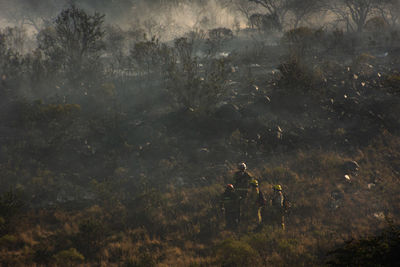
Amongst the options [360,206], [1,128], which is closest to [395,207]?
[360,206]

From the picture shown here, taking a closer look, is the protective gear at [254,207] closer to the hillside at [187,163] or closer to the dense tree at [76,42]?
the hillside at [187,163]

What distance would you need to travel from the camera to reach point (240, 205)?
6.33 meters

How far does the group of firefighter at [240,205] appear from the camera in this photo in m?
6.09

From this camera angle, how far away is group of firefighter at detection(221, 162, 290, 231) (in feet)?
20.0

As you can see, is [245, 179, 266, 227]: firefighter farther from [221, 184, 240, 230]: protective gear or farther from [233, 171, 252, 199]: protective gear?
[221, 184, 240, 230]: protective gear

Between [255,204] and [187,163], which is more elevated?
[187,163]

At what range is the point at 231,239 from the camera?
5328 mm

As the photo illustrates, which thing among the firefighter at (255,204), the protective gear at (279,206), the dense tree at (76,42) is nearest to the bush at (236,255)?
the firefighter at (255,204)

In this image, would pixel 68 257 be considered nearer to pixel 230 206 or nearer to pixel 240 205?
pixel 230 206

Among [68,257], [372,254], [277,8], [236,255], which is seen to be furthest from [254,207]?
[277,8]

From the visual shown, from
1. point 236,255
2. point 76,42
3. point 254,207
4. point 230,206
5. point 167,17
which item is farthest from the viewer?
point 167,17

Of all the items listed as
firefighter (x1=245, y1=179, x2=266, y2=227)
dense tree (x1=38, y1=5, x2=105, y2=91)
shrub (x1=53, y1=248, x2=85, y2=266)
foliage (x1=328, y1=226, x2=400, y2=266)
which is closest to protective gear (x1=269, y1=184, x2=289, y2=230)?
firefighter (x1=245, y1=179, x2=266, y2=227)

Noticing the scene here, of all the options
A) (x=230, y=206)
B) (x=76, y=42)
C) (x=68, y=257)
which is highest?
(x=76, y=42)

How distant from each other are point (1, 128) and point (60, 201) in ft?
17.6
